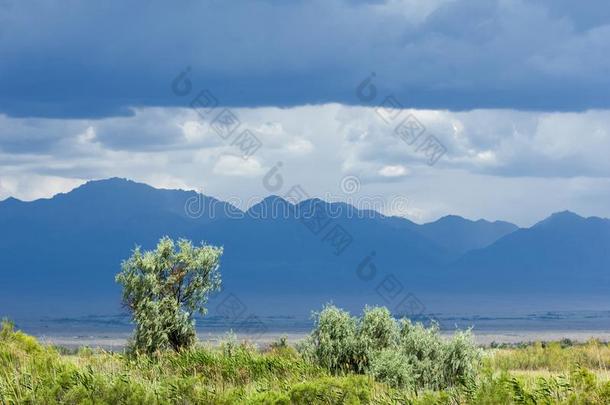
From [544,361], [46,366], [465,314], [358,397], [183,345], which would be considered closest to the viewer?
[358,397]

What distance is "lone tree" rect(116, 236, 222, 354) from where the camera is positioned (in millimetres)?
28938

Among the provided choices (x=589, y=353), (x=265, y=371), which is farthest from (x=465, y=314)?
A: (x=265, y=371)

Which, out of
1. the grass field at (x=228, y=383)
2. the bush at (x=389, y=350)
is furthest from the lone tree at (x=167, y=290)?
the bush at (x=389, y=350)

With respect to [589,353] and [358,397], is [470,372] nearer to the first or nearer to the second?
[358,397]

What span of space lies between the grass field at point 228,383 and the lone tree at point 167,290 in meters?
0.91

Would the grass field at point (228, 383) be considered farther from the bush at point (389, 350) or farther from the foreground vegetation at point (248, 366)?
the bush at point (389, 350)

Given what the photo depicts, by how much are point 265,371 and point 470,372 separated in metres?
4.96

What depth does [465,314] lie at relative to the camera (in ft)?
643

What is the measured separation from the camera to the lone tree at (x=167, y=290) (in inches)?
1139

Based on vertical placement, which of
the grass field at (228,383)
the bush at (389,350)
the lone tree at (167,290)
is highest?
the lone tree at (167,290)

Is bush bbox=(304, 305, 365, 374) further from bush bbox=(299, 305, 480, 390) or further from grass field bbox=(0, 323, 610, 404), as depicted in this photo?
grass field bbox=(0, 323, 610, 404)

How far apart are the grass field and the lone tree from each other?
0.91 metres

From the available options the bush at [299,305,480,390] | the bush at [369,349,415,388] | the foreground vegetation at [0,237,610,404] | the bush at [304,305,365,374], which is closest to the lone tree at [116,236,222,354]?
the foreground vegetation at [0,237,610,404]

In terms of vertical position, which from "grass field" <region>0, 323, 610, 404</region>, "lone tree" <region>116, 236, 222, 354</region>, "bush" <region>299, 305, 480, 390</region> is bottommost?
"grass field" <region>0, 323, 610, 404</region>
